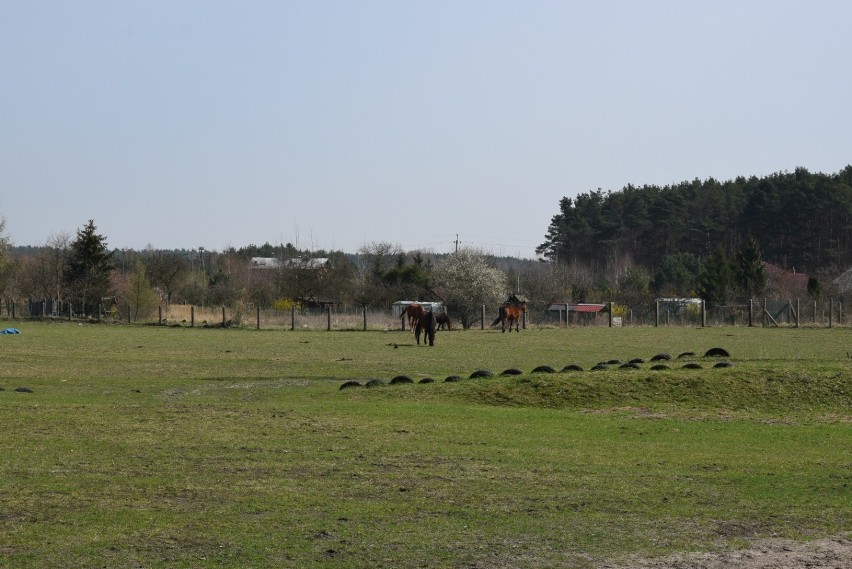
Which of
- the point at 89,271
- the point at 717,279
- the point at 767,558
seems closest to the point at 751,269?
the point at 717,279

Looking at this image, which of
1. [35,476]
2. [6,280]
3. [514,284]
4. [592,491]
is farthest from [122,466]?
[6,280]

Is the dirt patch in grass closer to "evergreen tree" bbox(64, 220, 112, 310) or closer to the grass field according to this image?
the grass field

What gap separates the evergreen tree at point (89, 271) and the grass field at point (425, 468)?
61063mm

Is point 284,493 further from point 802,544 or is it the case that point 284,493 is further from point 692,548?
point 802,544

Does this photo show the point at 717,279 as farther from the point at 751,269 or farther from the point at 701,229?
the point at 701,229

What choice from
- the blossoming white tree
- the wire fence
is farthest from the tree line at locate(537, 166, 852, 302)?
the blossoming white tree

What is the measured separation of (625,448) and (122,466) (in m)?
5.99

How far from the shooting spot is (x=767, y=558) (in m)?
7.71

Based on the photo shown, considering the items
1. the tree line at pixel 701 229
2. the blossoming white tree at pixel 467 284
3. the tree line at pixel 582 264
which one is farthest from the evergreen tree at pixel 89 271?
the tree line at pixel 701 229

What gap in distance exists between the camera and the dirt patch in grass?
24.6 feet

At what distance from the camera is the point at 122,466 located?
11141 mm

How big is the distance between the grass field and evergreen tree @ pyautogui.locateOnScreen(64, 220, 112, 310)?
61.1 m

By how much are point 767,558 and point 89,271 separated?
8094cm

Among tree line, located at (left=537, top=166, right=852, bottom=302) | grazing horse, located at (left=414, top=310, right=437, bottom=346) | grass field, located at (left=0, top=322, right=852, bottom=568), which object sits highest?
tree line, located at (left=537, top=166, right=852, bottom=302)
